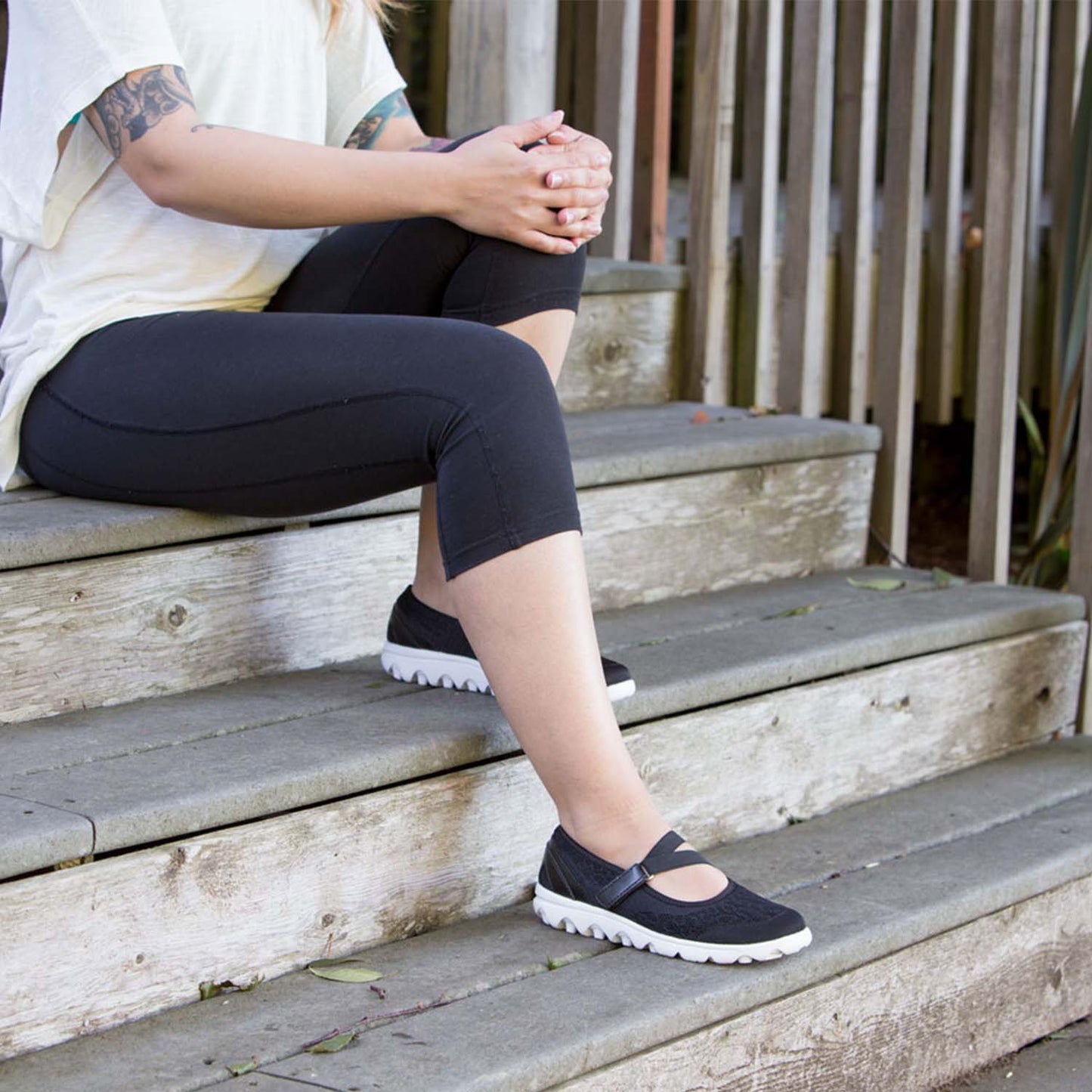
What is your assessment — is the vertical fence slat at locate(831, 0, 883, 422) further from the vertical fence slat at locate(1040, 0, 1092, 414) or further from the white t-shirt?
the white t-shirt

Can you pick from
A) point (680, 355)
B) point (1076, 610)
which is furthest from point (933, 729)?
point (680, 355)

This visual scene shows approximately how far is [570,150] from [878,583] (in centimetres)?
107

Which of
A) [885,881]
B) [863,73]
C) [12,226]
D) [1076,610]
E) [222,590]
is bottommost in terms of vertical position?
[885,881]

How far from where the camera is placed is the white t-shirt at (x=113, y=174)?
1709mm

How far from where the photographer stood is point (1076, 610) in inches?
103

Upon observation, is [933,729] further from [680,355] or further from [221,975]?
[221,975]

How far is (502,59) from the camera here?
2721 mm

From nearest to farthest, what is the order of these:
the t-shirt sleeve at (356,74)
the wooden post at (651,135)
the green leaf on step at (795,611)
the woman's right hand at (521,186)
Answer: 1. the woman's right hand at (521,186)
2. the t-shirt sleeve at (356,74)
3. the green leaf on step at (795,611)
4. the wooden post at (651,135)

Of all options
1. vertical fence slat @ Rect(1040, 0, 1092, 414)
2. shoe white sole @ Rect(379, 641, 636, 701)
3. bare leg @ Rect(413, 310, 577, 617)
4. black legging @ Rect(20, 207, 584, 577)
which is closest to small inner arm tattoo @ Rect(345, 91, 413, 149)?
black legging @ Rect(20, 207, 584, 577)

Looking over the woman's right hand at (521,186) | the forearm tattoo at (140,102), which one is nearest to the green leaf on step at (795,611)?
the woman's right hand at (521,186)

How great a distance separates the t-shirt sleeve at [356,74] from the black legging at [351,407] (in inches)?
11.7

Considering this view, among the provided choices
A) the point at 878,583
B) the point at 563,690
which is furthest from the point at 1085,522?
the point at 563,690

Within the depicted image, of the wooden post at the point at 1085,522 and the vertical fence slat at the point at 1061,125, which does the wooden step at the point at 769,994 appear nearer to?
the wooden post at the point at 1085,522

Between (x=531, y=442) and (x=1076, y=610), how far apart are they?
1336 millimetres
